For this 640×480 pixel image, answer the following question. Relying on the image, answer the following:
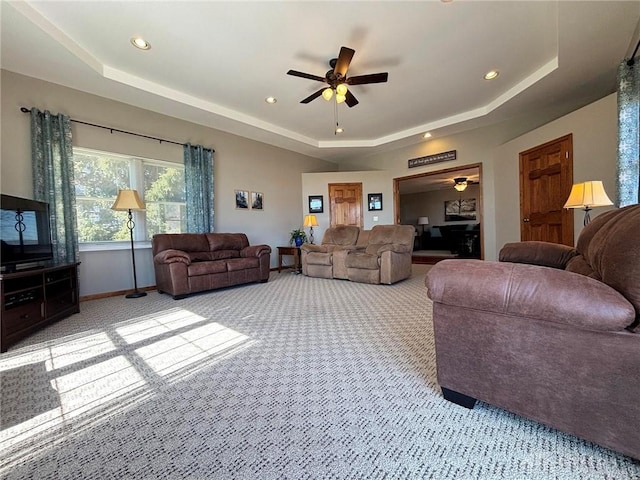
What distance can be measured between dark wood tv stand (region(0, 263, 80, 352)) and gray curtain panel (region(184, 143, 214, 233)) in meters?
1.93

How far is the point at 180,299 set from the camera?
3.67 m

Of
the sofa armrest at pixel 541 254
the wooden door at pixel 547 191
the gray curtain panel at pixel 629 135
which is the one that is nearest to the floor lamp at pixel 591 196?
the gray curtain panel at pixel 629 135

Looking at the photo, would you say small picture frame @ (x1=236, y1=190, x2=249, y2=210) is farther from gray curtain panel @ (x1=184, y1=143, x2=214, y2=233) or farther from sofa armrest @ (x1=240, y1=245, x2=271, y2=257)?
sofa armrest @ (x1=240, y1=245, x2=271, y2=257)

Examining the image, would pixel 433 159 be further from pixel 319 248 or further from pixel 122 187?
pixel 122 187

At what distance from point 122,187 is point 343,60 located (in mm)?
3666

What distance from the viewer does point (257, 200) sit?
19.5 ft

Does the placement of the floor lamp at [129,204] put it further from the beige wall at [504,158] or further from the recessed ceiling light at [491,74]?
the recessed ceiling light at [491,74]

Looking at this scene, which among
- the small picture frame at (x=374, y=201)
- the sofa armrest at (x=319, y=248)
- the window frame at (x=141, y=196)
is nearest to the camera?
the window frame at (x=141, y=196)

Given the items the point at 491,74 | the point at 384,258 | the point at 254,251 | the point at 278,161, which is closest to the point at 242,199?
the point at 278,161

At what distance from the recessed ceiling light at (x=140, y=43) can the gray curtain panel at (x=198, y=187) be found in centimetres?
179

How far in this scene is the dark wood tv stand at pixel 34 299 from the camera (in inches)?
84.2

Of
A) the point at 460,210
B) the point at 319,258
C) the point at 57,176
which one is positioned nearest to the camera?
the point at 57,176

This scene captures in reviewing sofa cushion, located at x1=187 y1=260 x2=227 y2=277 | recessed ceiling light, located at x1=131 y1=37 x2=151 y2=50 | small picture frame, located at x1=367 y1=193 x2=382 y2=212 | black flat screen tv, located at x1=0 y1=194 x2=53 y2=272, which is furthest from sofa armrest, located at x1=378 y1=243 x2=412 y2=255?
black flat screen tv, located at x1=0 y1=194 x2=53 y2=272

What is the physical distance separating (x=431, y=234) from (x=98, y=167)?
9913 millimetres
